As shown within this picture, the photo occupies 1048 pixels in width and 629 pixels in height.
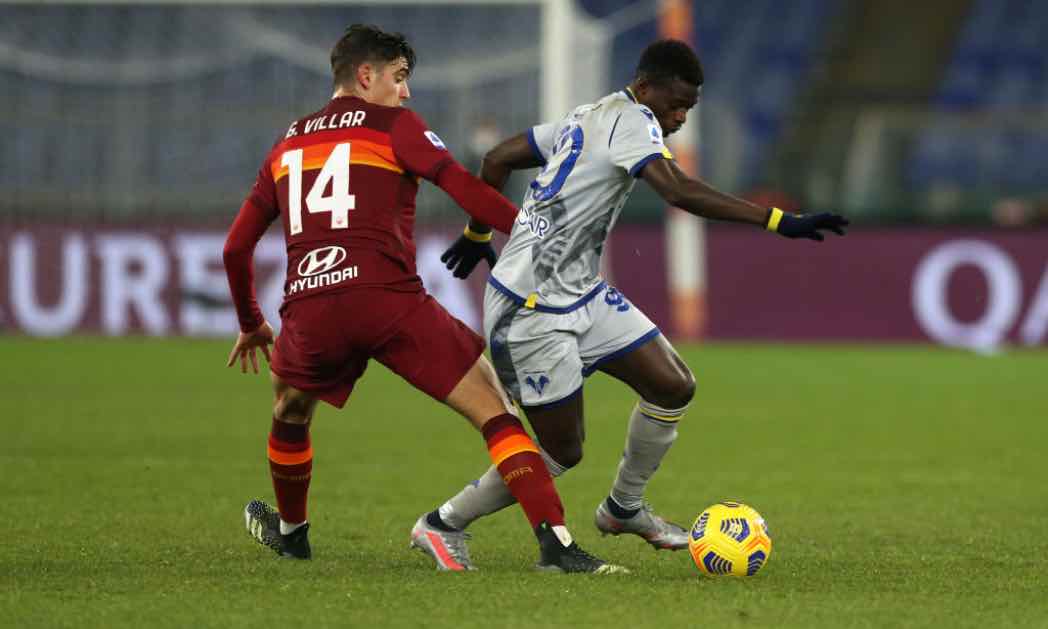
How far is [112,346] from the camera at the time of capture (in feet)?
63.0

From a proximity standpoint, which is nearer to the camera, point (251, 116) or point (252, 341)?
point (252, 341)

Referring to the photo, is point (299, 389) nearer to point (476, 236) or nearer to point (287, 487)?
point (287, 487)

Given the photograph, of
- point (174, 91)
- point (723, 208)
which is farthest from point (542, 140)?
point (174, 91)

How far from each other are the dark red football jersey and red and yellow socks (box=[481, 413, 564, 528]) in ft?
1.91

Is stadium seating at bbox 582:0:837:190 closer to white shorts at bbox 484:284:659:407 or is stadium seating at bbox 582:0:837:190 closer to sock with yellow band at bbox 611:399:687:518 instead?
sock with yellow band at bbox 611:399:687:518

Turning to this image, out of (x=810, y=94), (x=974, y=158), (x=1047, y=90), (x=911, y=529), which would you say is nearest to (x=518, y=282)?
(x=911, y=529)

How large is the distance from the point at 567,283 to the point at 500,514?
5.95ft

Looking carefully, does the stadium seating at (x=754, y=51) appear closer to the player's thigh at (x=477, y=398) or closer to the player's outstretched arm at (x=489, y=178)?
the player's outstretched arm at (x=489, y=178)

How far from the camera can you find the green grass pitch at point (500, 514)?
517cm

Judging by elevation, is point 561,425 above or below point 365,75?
below

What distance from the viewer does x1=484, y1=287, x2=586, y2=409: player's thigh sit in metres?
6.14

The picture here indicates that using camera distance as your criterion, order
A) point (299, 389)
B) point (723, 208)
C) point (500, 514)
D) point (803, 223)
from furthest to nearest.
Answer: point (500, 514)
point (299, 389)
point (723, 208)
point (803, 223)

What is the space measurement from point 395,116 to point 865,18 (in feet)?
75.4

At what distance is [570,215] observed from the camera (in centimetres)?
617
